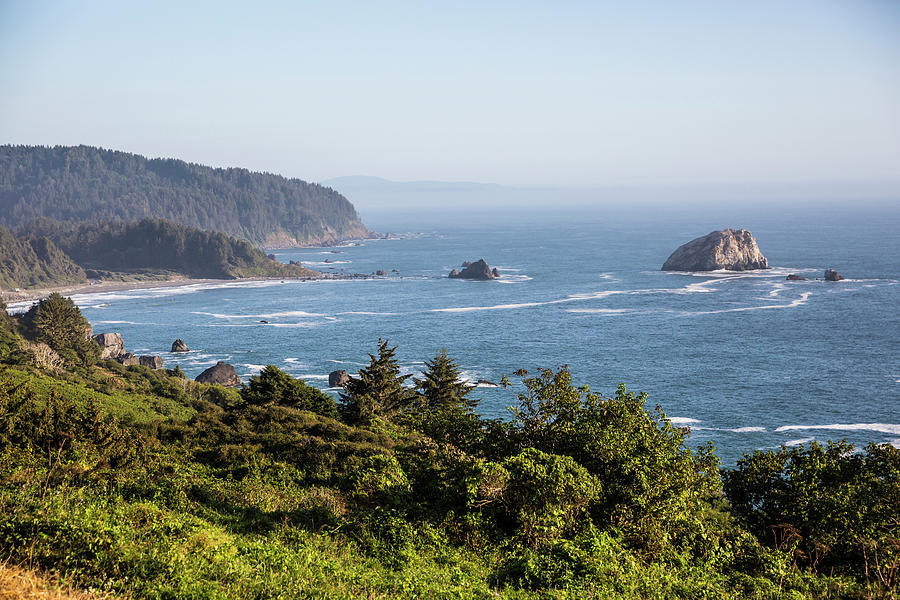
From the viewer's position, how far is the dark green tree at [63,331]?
75.5m

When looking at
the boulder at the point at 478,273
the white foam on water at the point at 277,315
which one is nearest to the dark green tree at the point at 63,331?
the white foam on water at the point at 277,315

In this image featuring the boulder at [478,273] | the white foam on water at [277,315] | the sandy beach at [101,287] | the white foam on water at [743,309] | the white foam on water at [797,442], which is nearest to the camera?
the white foam on water at [797,442]

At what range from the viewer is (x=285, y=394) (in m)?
46.8

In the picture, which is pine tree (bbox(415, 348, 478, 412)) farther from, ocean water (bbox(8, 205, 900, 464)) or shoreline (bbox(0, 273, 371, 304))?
shoreline (bbox(0, 273, 371, 304))

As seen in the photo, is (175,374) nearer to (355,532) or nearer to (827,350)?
(355,532)

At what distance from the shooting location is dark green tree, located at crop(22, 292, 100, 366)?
75.5 meters

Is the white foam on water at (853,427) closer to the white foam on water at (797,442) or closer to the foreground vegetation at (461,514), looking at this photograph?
the white foam on water at (797,442)

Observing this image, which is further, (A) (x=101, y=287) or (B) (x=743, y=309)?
(A) (x=101, y=287)

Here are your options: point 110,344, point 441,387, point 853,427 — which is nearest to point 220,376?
point 110,344

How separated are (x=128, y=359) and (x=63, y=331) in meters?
8.86

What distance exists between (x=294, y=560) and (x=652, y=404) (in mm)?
54366

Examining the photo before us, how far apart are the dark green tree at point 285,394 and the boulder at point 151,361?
43160 millimetres

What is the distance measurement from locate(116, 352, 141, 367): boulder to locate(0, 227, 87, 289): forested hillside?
9675 cm

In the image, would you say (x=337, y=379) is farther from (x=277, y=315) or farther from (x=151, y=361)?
(x=277, y=315)
